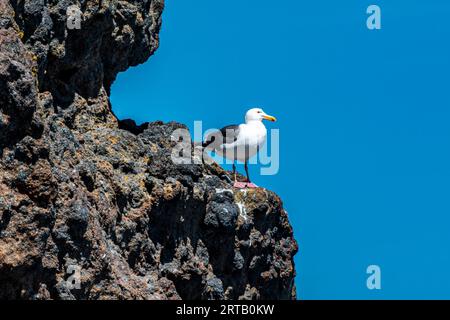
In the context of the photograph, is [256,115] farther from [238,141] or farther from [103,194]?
[103,194]

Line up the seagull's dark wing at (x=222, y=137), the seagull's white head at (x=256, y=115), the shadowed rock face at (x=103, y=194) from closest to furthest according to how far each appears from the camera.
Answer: the shadowed rock face at (x=103, y=194), the seagull's dark wing at (x=222, y=137), the seagull's white head at (x=256, y=115)

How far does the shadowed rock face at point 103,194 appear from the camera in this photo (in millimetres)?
10516

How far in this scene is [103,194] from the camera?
12.4 meters

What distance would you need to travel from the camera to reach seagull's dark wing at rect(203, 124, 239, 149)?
64.7 ft

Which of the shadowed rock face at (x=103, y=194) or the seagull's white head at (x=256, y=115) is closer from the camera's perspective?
the shadowed rock face at (x=103, y=194)

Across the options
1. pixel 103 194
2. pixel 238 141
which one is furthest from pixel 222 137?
pixel 103 194

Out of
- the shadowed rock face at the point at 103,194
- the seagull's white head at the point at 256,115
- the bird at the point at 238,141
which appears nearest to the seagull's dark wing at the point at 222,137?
the bird at the point at 238,141

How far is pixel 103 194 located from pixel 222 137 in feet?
25.0

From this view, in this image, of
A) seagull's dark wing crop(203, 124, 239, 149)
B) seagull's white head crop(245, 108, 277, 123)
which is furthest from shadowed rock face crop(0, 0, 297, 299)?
seagull's white head crop(245, 108, 277, 123)

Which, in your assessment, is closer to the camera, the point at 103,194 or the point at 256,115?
the point at 103,194

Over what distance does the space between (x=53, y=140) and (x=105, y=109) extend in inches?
131

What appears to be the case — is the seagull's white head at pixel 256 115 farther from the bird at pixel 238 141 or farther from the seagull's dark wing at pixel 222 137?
the seagull's dark wing at pixel 222 137

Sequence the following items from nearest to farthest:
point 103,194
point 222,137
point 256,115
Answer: point 103,194, point 222,137, point 256,115

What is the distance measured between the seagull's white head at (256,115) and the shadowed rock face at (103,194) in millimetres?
3938
